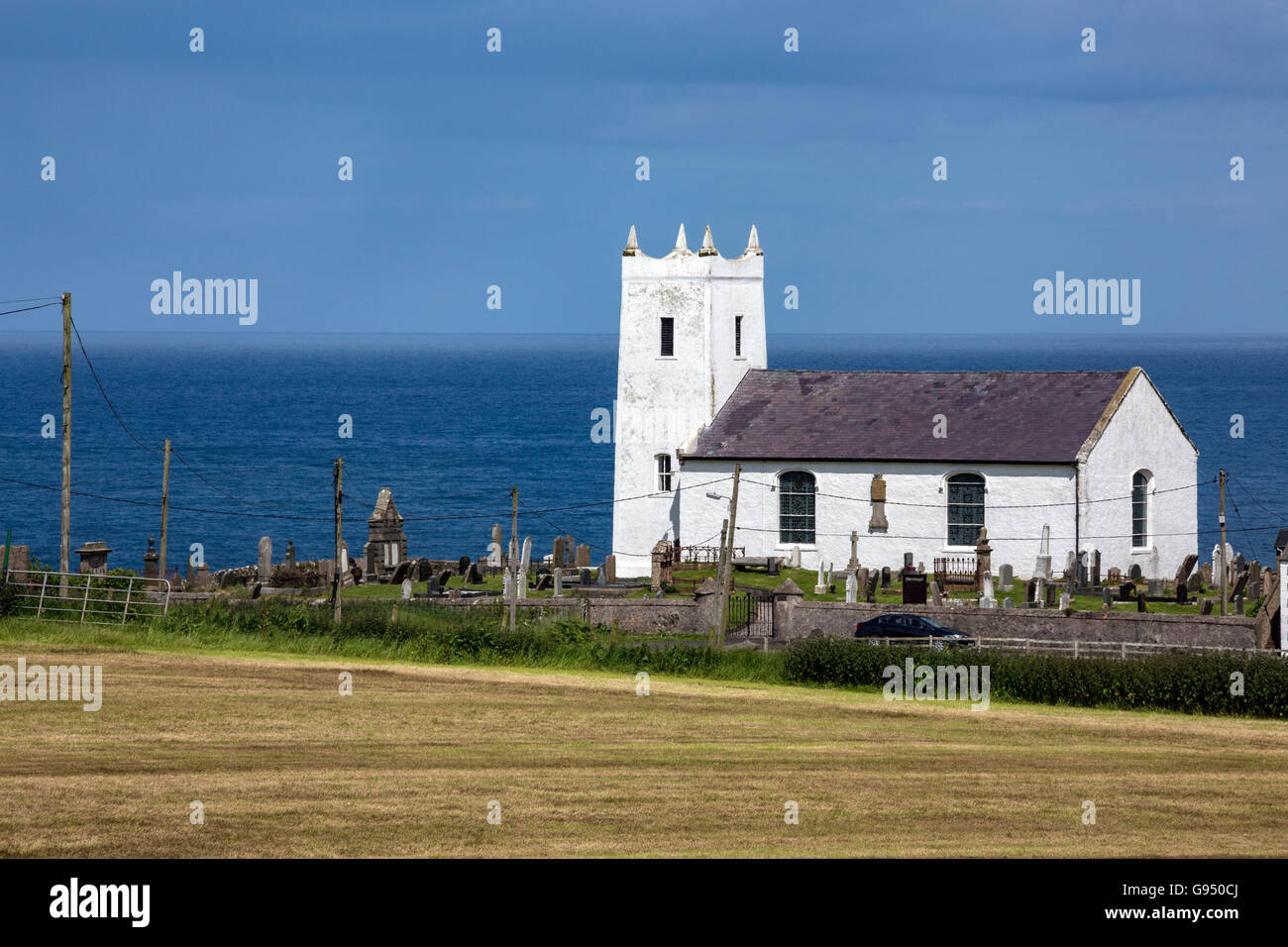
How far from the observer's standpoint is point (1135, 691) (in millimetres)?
28672

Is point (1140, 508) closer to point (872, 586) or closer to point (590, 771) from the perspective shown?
point (872, 586)

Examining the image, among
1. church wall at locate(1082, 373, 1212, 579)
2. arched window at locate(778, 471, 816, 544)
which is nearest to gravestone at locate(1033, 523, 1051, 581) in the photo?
church wall at locate(1082, 373, 1212, 579)

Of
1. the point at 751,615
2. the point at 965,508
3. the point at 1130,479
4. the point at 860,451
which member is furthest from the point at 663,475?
the point at 1130,479

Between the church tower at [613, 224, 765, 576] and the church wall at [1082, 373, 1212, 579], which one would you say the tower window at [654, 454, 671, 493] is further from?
the church wall at [1082, 373, 1212, 579]

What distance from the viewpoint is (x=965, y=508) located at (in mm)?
48812

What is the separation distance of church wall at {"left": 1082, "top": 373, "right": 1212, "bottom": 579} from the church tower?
12.5m

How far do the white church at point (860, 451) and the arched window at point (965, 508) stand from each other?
1.7 inches

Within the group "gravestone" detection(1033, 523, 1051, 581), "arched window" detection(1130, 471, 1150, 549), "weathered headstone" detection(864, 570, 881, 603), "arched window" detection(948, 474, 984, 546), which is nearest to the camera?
"weathered headstone" detection(864, 570, 881, 603)

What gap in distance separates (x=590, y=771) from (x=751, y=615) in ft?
65.9

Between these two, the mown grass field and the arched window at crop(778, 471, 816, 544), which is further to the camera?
the arched window at crop(778, 471, 816, 544)

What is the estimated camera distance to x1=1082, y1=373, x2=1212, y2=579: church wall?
158 ft
